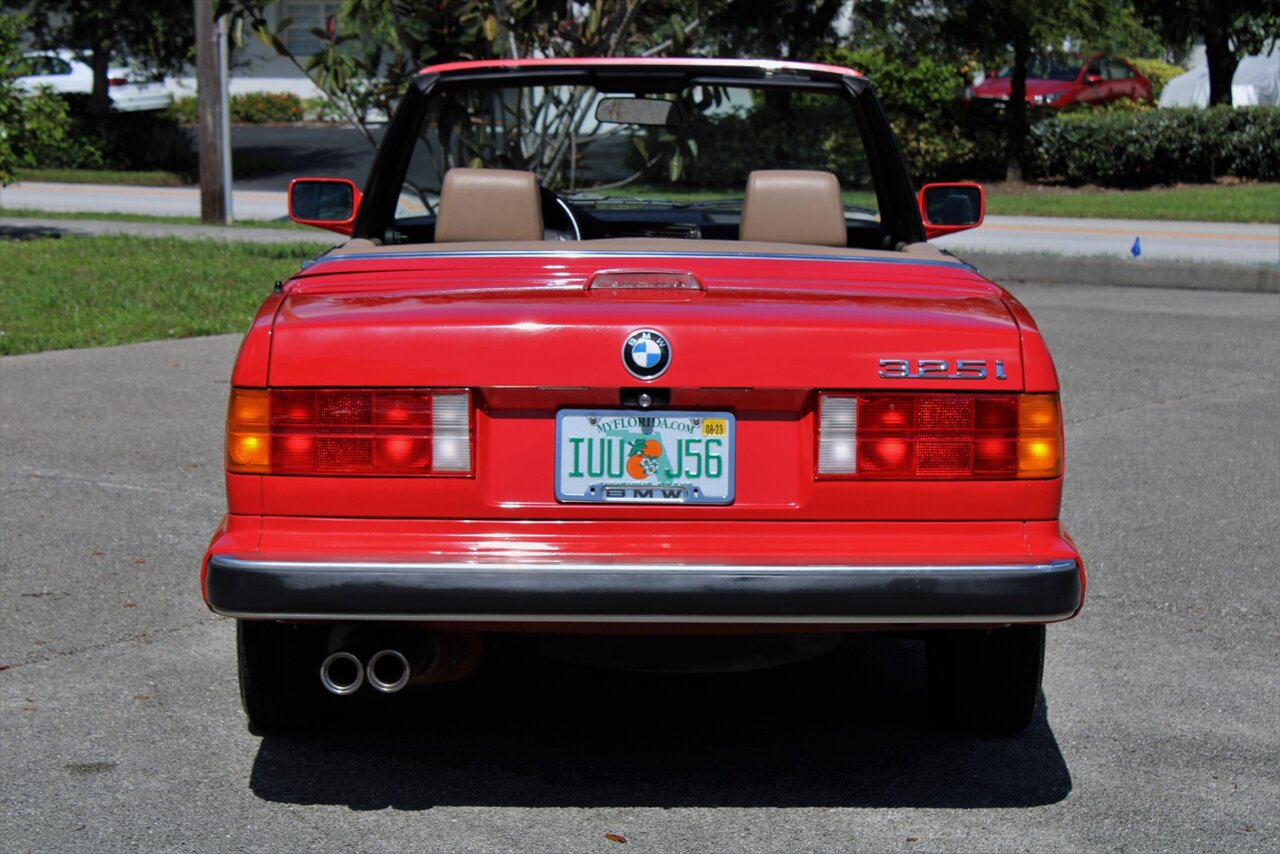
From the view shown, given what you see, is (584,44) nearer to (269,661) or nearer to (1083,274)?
(1083,274)

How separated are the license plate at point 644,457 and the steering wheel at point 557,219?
190 cm

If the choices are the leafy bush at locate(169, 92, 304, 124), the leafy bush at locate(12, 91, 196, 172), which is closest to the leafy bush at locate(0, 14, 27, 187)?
the leafy bush at locate(12, 91, 196, 172)

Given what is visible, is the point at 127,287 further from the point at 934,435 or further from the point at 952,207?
the point at 934,435

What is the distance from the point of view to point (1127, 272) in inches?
576

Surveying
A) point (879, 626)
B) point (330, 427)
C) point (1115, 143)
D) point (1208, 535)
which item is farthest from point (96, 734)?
point (1115, 143)

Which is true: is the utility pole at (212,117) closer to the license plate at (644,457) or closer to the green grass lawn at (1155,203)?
the green grass lawn at (1155,203)

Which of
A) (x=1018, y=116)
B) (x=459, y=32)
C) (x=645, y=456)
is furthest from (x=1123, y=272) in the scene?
(x=1018, y=116)

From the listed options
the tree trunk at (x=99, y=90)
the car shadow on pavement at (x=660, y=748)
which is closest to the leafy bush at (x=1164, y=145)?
the tree trunk at (x=99, y=90)

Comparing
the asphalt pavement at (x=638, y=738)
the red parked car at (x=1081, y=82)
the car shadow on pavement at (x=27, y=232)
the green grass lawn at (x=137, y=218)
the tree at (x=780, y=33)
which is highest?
the tree at (x=780, y=33)

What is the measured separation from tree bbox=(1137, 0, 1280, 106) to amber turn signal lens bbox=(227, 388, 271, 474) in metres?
28.5

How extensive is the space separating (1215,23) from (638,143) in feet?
74.9

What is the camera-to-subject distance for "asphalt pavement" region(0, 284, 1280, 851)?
11.8 ft

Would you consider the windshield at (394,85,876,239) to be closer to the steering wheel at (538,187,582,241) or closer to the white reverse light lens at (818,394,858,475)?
the steering wheel at (538,187,582,241)

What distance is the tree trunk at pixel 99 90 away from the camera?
3066cm
